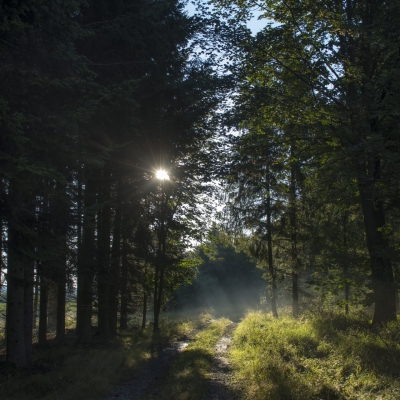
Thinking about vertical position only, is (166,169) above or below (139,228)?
above

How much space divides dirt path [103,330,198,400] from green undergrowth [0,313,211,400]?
0.76 ft

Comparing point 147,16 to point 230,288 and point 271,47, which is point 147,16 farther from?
point 230,288

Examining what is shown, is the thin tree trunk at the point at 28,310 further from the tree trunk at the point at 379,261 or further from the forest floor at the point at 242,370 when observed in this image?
the tree trunk at the point at 379,261

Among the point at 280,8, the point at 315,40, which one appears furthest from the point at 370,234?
the point at 280,8

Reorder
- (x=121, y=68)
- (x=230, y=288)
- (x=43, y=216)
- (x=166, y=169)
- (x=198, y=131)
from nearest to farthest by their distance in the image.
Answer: (x=43, y=216), (x=121, y=68), (x=198, y=131), (x=166, y=169), (x=230, y=288)

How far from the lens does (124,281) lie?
1902 centimetres

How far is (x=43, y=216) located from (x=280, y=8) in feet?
32.1

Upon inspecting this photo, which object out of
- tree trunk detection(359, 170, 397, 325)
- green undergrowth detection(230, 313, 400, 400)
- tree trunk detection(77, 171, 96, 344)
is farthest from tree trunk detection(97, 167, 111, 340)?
tree trunk detection(359, 170, 397, 325)

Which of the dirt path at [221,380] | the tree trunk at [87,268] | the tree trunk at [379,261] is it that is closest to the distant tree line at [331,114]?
the tree trunk at [379,261]

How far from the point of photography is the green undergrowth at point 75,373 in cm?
811

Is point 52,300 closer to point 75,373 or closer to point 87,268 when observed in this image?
point 87,268

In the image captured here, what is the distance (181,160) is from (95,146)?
19.2 feet

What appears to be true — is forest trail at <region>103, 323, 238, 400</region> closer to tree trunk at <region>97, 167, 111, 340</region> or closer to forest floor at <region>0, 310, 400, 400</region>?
forest floor at <region>0, 310, 400, 400</region>

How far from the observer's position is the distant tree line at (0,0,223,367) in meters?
8.41
